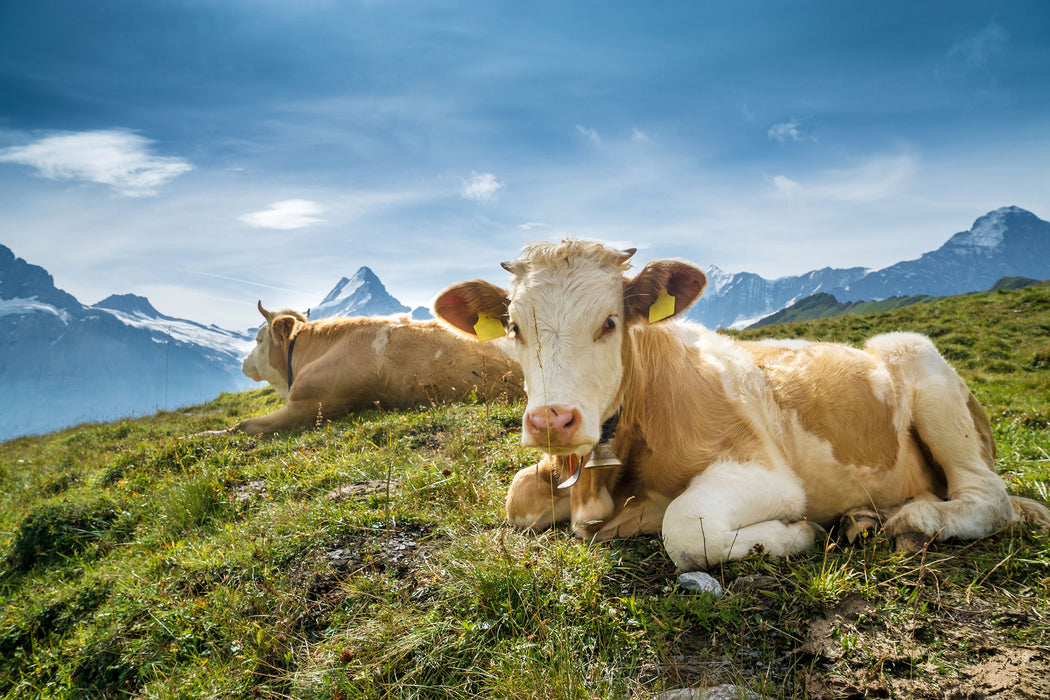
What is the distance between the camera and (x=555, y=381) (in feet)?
10.6

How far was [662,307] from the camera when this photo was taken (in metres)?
3.90

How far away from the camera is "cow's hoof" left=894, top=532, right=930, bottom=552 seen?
3.34 meters

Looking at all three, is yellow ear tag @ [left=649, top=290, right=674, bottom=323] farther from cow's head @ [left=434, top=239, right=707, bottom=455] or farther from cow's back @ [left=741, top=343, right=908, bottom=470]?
cow's back @ [left=741, top=343, right=908, bottom=470]

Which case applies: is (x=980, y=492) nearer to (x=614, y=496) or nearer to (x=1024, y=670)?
(x=1024, y=670)

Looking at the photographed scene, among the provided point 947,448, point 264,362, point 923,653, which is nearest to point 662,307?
point 923,653

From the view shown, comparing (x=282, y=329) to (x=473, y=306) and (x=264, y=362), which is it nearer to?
(x=264, y=362)

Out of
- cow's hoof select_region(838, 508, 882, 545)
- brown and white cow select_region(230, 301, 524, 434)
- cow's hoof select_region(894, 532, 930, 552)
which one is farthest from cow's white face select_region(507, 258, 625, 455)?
brown and white cow select_region(230, 301, 524, 434)

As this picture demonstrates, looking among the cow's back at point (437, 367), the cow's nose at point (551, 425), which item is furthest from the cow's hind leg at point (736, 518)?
the cow's back at point (437, 367)

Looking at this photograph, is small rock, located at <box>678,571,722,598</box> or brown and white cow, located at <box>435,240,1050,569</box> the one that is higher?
brown and white cow, located at <box>435,240,1050,569</box>

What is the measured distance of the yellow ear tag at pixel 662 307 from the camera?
389cm

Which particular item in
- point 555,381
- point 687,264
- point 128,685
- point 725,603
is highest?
point 687,264

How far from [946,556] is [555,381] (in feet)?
8.16

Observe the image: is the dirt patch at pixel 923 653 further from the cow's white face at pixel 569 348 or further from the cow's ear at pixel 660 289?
the cow's ear at pixel 660 289

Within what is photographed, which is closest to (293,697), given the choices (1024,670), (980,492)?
(1024,670)
